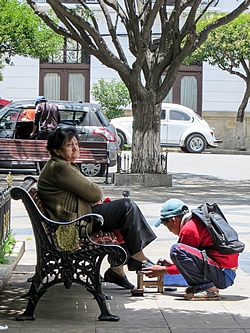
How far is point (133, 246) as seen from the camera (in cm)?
691

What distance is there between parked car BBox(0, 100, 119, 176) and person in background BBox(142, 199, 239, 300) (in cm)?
1239

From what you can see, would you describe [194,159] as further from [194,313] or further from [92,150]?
[194,313]

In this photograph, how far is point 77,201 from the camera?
6.64 meters

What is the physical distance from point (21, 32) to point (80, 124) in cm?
1022

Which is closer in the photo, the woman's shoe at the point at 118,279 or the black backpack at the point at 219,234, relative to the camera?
the black backpack at the point at 219,234

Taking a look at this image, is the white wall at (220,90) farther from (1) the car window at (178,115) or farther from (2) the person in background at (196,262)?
(2) the person in background at (196,262)

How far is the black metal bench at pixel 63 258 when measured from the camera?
6137 mm

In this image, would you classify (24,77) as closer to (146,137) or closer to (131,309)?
(146,137)

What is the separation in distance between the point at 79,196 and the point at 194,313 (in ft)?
4.08

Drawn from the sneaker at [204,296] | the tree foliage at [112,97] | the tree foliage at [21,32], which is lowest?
the sneaker at [204,296]

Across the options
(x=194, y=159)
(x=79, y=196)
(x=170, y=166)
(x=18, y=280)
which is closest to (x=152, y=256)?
(x=18, y=280)

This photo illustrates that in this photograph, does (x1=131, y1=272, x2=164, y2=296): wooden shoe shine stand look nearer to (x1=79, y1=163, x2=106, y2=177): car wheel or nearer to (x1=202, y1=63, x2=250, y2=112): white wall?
(x1=79, y1=163, x2=106, y2=177): car wheel

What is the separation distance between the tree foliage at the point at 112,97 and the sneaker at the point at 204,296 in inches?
1137

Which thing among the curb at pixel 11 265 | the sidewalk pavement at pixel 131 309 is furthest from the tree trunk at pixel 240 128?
the curb at pixel 11 265
